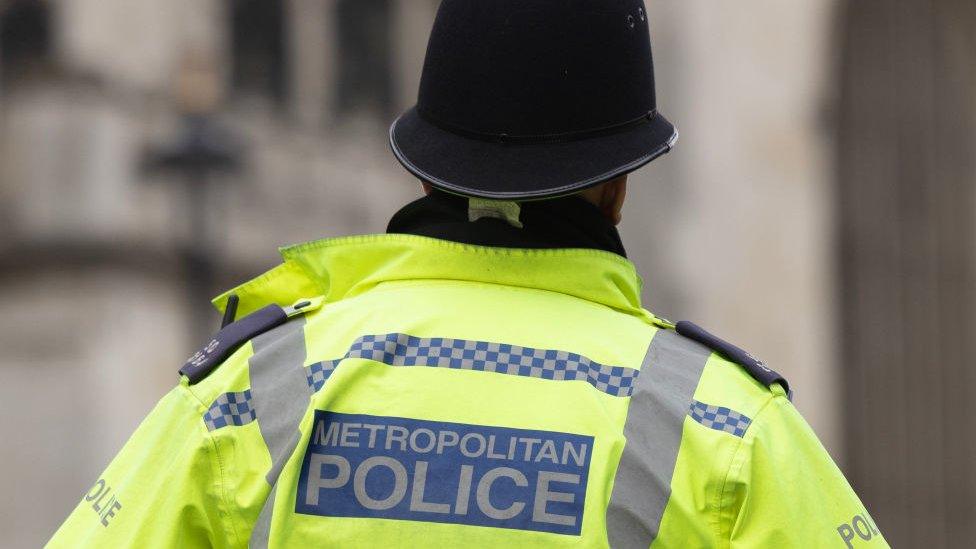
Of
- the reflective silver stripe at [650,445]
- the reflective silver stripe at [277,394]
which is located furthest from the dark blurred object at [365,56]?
the reflective silver stripe at [650,445]

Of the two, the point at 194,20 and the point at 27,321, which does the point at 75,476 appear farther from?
the point at 194,20

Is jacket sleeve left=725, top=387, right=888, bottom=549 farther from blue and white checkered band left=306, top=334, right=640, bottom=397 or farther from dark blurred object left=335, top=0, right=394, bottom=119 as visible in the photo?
dark blurred object left=335, top=0, right=394, bottom=119

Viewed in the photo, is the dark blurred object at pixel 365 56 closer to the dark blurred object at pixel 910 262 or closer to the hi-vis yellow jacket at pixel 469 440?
the dark blurred object at pixel 910 262

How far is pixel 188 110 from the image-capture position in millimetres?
7285

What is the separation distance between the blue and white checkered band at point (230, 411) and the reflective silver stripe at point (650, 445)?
1.57 ft

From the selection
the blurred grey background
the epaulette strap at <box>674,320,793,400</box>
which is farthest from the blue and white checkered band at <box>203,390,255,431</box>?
the blurred grey background

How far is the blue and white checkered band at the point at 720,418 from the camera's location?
6.36ft

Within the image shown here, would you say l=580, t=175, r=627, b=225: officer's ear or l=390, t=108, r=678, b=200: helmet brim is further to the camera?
l=580, t=175, r=627, b=225: officer's ear

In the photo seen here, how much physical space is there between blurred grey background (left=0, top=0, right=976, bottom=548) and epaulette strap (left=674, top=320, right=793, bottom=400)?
17.7 ft

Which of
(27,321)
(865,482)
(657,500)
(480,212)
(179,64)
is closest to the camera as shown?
(657,500)

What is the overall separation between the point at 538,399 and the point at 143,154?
224 inches

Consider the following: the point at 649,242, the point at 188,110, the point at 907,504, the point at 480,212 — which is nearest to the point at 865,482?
the point at 907,504

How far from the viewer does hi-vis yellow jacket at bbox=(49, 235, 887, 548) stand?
6.24 feet

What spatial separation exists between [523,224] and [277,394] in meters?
0.41
